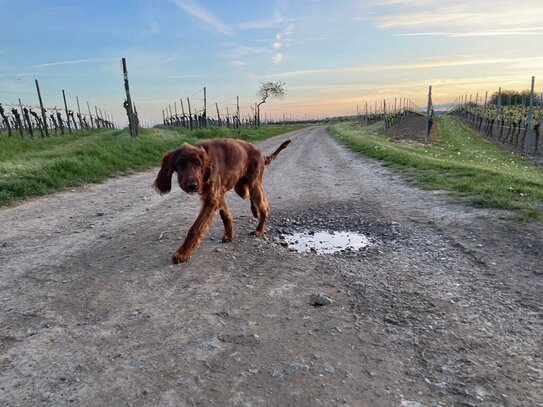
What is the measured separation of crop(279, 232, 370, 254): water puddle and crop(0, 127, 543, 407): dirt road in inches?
7.3

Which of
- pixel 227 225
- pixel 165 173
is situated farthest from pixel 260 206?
pixel 165 173

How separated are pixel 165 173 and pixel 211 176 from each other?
0.52 m

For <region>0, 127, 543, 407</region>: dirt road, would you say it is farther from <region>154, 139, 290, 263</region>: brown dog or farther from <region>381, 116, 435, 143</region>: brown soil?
<region>381, 116, 435, 143</region>: brown soil

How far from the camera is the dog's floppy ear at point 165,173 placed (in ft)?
14.3

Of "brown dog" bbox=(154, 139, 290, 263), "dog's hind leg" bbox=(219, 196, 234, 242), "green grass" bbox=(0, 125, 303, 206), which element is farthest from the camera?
"green grass" bbox=(0, 125, 303, 206)

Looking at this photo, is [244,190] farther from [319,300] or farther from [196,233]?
[319,300]

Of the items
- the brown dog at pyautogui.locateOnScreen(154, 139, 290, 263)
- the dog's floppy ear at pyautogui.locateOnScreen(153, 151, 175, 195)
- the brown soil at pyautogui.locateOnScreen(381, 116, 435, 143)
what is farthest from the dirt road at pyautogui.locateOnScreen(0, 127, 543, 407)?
the brown soil at pyautogui.locateOnScreen(381, 116, 435, 143)

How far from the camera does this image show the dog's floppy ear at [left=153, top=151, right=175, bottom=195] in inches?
172

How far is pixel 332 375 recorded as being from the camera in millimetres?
2469

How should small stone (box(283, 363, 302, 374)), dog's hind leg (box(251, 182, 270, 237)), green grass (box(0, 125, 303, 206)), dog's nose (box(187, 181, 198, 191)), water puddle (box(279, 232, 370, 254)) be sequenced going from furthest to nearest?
green grass (box(0, 125, 303, 206)) → dog's hind leg (box(251, 182, 270, 237)) → water puddle (box(279, 232, 370, 254)) → dog's nose (box(187, 181, 198, 191)) → small stone (box(283, 363, 302, 374))

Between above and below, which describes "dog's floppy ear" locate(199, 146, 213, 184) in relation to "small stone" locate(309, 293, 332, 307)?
above

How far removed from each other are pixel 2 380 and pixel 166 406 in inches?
43.3

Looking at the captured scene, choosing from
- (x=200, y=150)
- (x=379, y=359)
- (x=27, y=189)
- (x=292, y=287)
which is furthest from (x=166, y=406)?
(x=27, y=189)

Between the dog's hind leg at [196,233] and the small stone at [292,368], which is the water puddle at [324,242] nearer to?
the dog's hind leg at [196,233]
